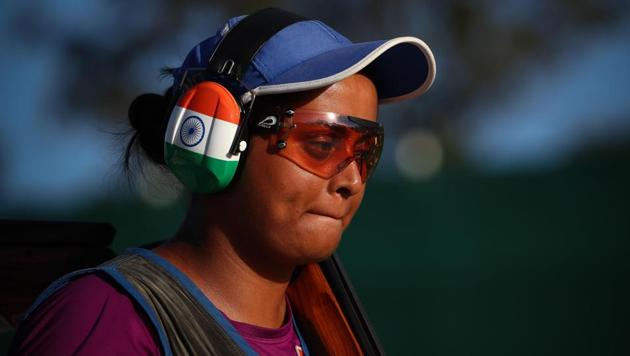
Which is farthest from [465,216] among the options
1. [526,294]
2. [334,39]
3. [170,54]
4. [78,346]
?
[78,346]

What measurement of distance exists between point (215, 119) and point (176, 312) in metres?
0.39

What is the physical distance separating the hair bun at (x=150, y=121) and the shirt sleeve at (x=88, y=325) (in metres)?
0.43

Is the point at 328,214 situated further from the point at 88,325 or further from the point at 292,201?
the point at 88,325

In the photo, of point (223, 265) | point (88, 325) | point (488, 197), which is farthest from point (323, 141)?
point (488, 197)

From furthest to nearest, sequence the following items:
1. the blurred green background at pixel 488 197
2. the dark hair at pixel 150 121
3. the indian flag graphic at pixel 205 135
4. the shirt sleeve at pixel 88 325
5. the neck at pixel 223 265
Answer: the blurred green background at pixel 488 197 < the dark hair at pixel 150 121 < the neck at pixel 223 265 < the indian flag graphic at pixel 205 135 < the shirt sleeve at pixel 88 325

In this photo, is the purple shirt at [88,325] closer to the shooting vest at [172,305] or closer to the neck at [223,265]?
the shooting vest at [172,305]

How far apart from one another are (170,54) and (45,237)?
6.32ft

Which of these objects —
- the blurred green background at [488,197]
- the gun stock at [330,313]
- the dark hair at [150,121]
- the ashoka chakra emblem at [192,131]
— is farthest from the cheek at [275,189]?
the blurred green background at [488,197]

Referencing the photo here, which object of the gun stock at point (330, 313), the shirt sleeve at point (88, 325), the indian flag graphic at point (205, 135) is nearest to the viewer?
the shirt sleeve at point (88, 325)

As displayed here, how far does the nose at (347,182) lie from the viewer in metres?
1.67

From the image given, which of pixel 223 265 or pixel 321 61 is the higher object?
pixel 321 61

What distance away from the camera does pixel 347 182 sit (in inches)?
66.3

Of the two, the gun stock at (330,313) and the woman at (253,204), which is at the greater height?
the woman at (253,204)

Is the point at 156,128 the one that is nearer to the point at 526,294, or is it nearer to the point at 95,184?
the point at 95,184
